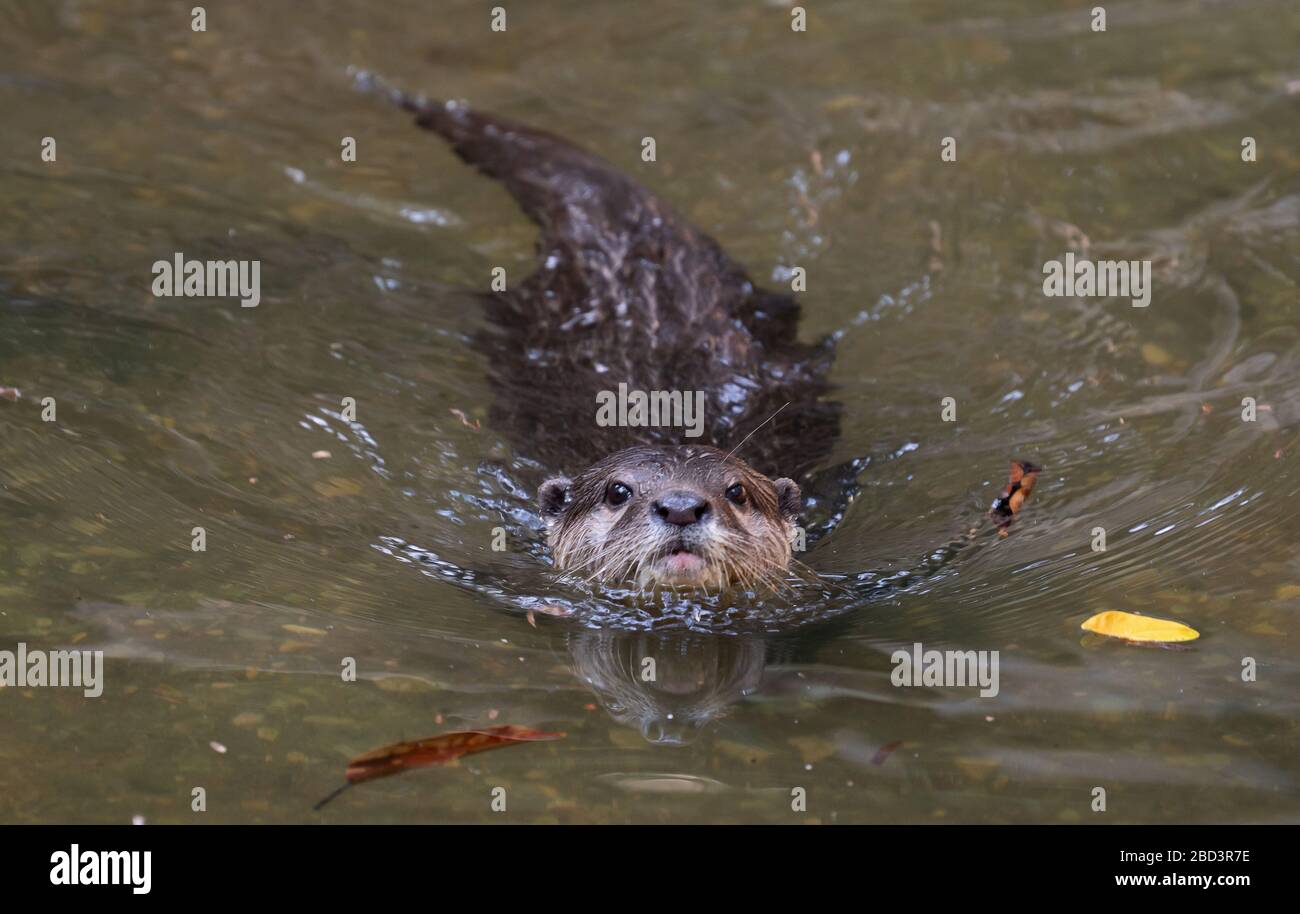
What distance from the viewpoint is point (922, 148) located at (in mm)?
6852

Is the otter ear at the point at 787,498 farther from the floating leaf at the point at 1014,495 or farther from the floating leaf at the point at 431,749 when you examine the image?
the floating leaf at the point at 431,749

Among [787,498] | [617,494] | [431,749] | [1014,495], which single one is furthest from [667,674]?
[1014,495]

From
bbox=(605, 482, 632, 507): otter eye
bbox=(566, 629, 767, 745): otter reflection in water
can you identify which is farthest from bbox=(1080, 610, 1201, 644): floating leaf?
bbox=(605, 482, 632, 507): otter eye

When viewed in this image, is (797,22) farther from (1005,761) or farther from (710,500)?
(1005,761)

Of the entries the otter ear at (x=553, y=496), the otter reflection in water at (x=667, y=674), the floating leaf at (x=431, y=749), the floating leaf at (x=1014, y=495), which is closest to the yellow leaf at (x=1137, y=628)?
the floating leaf at (x=1014, y=495)

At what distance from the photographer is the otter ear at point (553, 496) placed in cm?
438

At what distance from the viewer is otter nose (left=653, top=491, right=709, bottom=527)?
147 inches

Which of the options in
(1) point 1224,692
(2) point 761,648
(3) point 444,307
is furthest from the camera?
(3) point 444,307

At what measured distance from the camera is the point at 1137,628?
11.9ft

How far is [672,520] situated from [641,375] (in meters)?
Answer: 1.17

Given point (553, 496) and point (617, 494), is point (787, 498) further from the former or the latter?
point (553, 496)

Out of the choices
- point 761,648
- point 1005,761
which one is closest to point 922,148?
point 761,648

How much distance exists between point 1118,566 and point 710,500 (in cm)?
113
